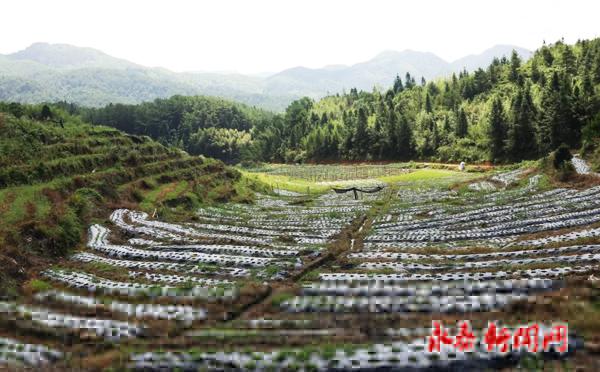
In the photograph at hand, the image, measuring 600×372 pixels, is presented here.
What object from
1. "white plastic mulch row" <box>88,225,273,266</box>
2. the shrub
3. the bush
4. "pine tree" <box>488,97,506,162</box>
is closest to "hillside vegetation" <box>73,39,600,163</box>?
"pine tree" <box>488,97,506,162</box>

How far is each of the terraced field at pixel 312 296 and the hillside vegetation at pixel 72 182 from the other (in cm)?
230

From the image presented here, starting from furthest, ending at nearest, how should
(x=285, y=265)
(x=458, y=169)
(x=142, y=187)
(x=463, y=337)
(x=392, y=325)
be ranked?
(x=458, y=169), (x=142, y=187), (x=285, y=265), (x=392, y=325), (x=463, y=337)

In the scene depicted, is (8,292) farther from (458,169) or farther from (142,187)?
(458,169)

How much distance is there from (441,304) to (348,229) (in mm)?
18775

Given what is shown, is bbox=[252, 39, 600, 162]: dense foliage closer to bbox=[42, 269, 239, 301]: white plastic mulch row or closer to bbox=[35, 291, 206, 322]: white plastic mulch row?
bbox=[42, 269, 239, 301]: white plastic mulch row

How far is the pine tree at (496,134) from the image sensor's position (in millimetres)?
94812

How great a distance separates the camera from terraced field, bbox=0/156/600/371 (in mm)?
13961

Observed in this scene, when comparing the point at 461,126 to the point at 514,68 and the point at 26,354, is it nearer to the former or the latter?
the point at 514,68

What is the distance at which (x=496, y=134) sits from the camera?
9512 cm

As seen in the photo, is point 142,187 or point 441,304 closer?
point 441,304

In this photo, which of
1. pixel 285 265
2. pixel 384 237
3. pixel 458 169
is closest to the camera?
pixel 285 265

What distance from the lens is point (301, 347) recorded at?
1462 centimetres

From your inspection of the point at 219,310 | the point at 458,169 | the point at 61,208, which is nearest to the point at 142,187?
the point at 61,208

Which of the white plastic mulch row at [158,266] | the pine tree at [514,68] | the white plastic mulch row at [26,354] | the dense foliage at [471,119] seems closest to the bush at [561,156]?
the dense foliage at [471,119]
